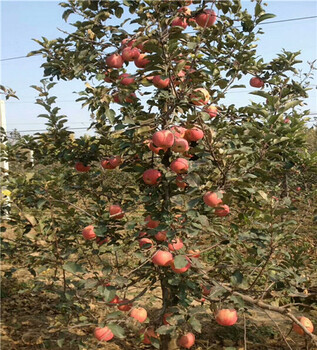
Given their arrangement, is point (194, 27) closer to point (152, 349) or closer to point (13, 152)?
point (13, 152)

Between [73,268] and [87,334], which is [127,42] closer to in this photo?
[73,268]

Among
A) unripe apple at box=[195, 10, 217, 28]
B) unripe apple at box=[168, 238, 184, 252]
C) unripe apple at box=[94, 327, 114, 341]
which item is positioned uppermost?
unripe apple at box=[195, 10, 217, 28]

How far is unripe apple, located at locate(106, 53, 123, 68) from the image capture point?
6.99 feet

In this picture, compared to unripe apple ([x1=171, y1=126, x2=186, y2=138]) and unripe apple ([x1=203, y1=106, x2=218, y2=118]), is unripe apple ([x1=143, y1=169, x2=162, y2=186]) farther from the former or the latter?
unripe apple ([x1=203, y1=106, x2=218, y2=118])

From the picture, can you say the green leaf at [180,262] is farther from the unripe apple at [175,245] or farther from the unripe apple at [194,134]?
the unripe apple at [194,134]

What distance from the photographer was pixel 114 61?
2129 millimetres

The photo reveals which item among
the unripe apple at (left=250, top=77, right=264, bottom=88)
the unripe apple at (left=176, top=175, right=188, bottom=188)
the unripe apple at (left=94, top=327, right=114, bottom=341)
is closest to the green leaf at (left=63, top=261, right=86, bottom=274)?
the unripe apple at (left=94, top=327, right=114, bottom=341)

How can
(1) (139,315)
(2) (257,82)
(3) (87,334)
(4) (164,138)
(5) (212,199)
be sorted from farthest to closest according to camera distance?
(3) (87,334)
(2) (257,82)
(1) (139,315)
(4) (164,138)
(5) (212,199)

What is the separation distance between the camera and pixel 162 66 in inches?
A: 70.7

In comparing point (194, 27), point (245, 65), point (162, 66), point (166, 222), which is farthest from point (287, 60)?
point (166, 222)

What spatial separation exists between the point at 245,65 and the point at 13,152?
5.68ft

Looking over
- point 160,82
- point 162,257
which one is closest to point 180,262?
point 162,257

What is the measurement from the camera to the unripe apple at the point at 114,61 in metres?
2.13

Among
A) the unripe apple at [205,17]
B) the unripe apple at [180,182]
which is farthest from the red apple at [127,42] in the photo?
the unripe apple at [180,182]
